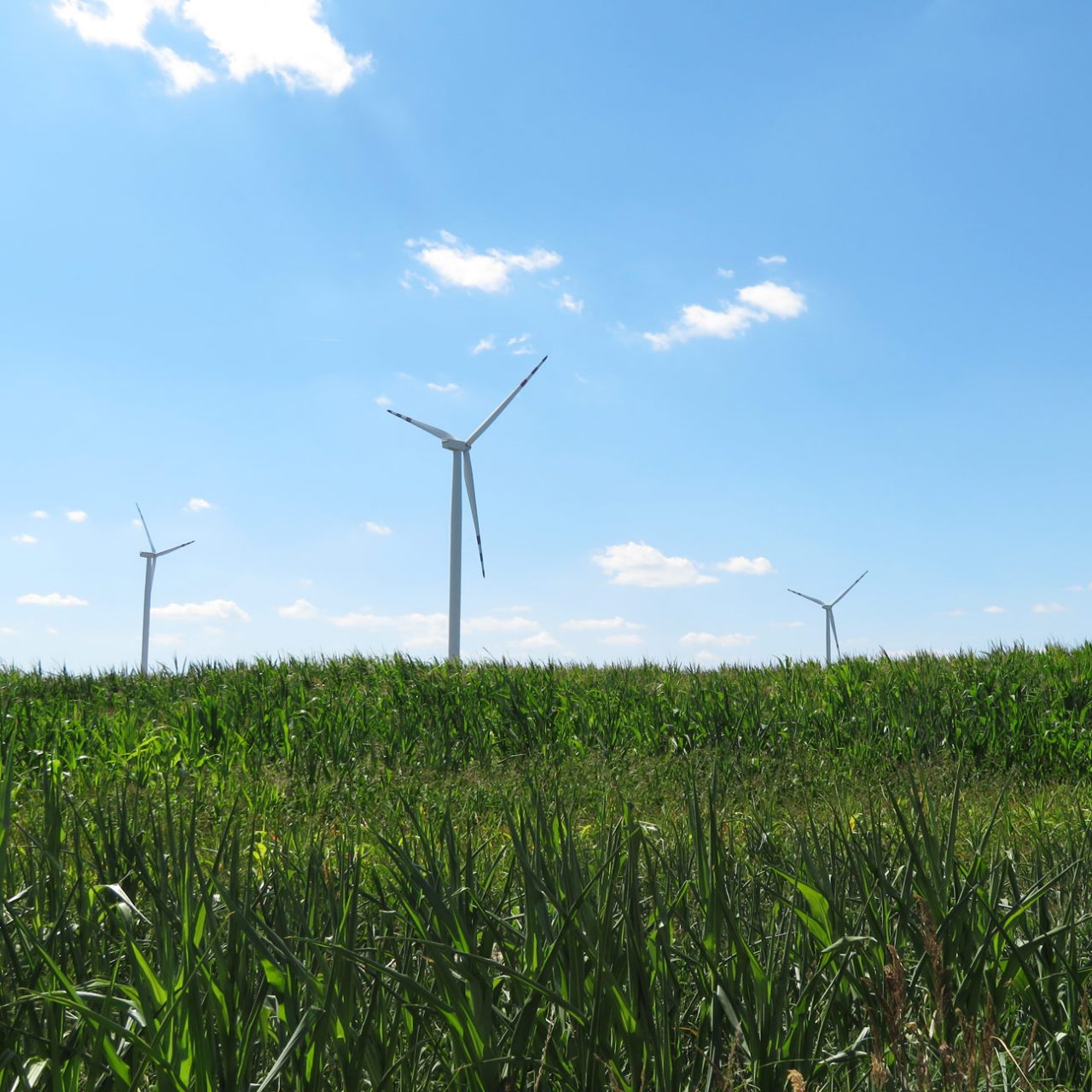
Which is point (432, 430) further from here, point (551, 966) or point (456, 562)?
point (551, 966)

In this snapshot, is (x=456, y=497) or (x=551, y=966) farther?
(x=456, y=497)

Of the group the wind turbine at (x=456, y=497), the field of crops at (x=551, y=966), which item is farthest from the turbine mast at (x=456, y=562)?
the field of crops at (x=551, y=966)

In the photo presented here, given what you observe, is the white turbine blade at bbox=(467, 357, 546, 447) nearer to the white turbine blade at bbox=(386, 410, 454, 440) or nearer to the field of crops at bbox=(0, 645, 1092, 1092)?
the white turbine blade at bbox=(386, 410, 454, 440)

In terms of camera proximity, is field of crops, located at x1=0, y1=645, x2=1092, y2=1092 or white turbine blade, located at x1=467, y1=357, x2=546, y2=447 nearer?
field of crops, located at x1=0, y1=645, x2=1092, y2=1092

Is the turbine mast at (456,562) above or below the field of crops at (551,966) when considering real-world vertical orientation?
above

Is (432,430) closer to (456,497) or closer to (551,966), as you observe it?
(456,497)

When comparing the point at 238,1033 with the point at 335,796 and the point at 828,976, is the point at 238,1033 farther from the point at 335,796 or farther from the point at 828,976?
the point at 335,796

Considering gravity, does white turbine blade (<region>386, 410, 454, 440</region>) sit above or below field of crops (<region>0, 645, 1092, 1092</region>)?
above

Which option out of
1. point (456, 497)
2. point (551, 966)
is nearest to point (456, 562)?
point (456, 497)

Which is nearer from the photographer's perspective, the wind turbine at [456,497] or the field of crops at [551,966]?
the field of crops at [551,966]

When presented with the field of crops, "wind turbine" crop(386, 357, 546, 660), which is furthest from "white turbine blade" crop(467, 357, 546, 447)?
the field of crops

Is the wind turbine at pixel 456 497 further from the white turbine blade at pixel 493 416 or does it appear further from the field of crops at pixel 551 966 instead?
the field of crops at pixel 551 966

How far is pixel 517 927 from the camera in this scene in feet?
9.46

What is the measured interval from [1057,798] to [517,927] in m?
8.38
